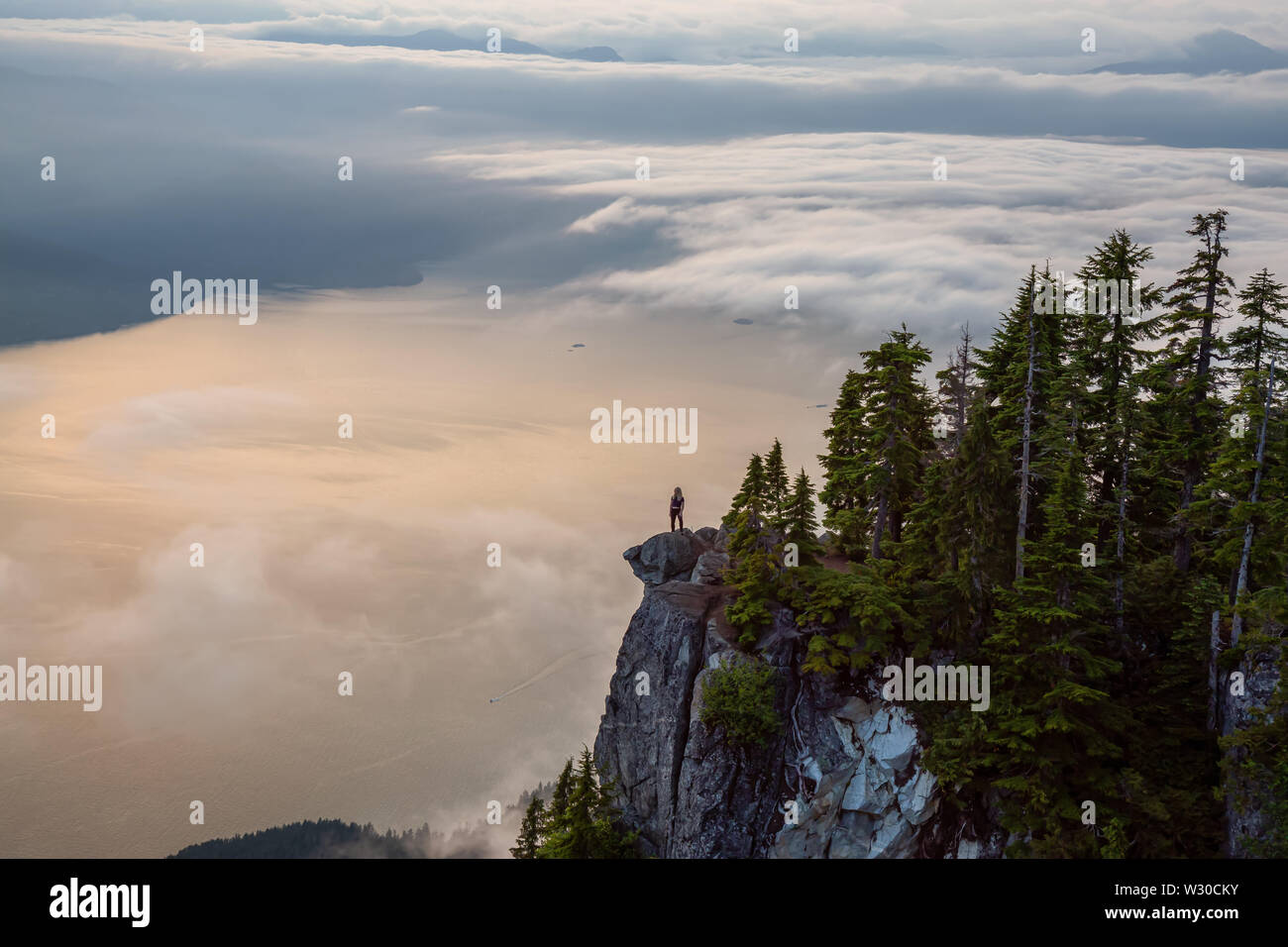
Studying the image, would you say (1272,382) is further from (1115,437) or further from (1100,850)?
(1100,850)

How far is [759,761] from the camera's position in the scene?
54531 mm

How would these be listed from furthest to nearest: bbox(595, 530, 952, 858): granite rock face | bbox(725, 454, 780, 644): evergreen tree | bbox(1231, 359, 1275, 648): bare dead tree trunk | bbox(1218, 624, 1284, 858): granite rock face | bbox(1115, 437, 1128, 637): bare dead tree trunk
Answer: bbox(725, 454, 780, 644): evergreen tree
bbox(1115, 437, 1128, 637): bare dead tree trunk
bbox(595, 530, 952, 858): granite rock face
bbox(1231, 359, 1275, 648): bare dead tree trunk
bbox(1218, 624, 1284, 858): granite rock face

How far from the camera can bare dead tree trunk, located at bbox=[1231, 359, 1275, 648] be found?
4544 centimetres

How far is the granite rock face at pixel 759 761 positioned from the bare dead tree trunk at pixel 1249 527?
14.9 m

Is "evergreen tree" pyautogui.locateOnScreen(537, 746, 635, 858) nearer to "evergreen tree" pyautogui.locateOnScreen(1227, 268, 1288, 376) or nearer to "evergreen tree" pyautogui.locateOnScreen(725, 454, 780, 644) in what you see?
"evergreen tree" pyautogui.locateOnScreen(725, 454, 780, 644)

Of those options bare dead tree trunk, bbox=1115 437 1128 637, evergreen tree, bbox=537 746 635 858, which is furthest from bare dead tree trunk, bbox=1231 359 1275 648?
evergreen tree, bbox=537 746 635 858

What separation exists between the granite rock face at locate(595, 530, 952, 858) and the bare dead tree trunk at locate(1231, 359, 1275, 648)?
48.8 ft

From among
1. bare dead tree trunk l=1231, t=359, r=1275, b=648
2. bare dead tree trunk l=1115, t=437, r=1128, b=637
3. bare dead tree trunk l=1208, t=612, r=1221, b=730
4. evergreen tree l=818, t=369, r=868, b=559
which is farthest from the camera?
Answer: evergreen tree l=818, t=369, r=868, b=559

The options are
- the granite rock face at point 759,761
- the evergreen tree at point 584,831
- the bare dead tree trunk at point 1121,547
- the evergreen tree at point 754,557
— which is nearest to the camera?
the granite rock face at point 759,761

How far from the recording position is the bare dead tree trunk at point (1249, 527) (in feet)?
149

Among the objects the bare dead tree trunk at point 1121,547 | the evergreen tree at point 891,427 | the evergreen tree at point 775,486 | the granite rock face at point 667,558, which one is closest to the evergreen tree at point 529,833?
the granite rock face at point 667,558

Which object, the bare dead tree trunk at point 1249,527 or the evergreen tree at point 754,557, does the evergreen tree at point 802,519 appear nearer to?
the evergreen tree at point 754,557

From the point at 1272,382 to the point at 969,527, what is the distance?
14.2 meters
